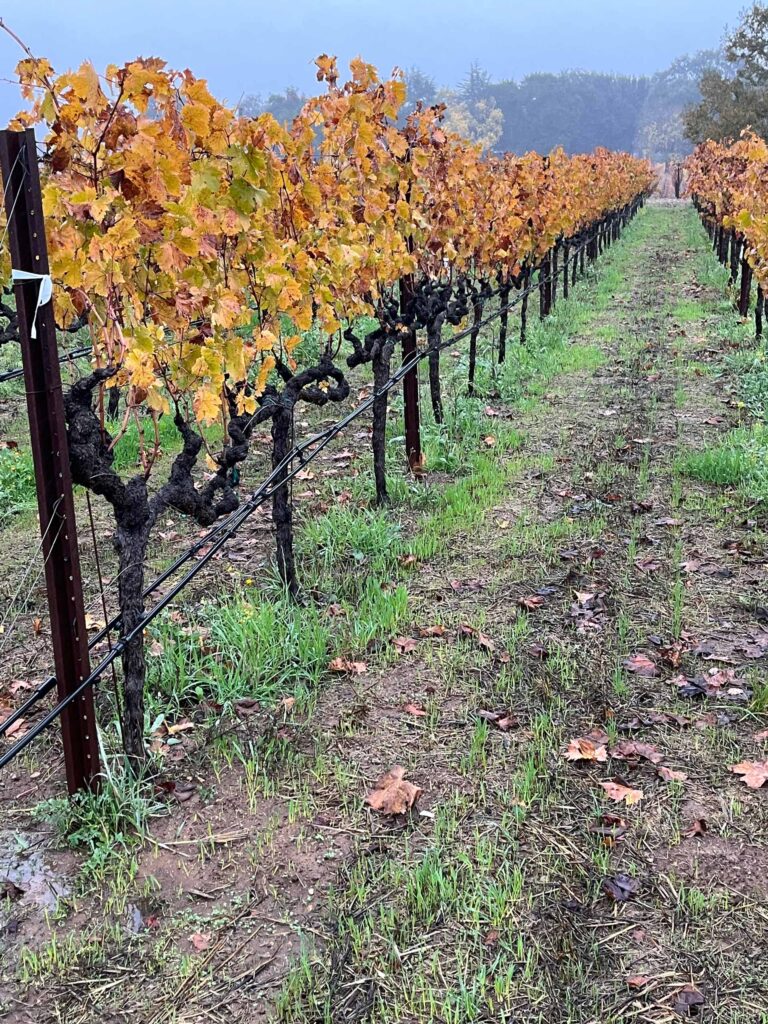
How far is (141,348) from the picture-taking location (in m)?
2.74

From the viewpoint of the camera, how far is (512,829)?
2838 millimetres

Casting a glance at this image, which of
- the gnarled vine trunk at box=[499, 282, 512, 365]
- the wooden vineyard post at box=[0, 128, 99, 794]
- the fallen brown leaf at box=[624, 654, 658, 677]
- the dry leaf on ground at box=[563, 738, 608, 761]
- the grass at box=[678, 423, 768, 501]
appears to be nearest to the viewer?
the wooden vineyard post at box=[0, 128, 99, 794]

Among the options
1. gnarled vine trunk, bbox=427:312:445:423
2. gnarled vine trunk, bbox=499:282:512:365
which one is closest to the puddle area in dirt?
gnarled vine trunk, bbox=427:312:445:423

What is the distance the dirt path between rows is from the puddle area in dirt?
0.29m

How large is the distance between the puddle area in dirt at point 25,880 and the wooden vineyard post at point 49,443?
23cm

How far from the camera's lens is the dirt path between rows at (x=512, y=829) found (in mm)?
2264

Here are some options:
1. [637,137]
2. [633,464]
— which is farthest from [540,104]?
[633,464]

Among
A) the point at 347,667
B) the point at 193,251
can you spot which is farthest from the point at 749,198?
the point at 193,251

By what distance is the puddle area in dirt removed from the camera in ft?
8.31

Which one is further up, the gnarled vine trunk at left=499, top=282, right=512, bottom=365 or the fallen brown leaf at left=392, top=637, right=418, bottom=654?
the gnarled vine trunk at left=499, top=282, right=512, bottom=365

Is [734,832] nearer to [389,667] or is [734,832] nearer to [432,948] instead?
[432,948]

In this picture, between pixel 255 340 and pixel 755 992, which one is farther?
pixel 255 340

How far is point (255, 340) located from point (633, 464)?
12.6ft

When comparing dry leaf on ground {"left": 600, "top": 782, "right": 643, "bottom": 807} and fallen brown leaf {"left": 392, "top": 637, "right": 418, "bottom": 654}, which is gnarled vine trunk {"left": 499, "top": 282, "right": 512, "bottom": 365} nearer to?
fallen brown leaf {"left": 392, "top": 637, "right": 418, "bottom": 654}
